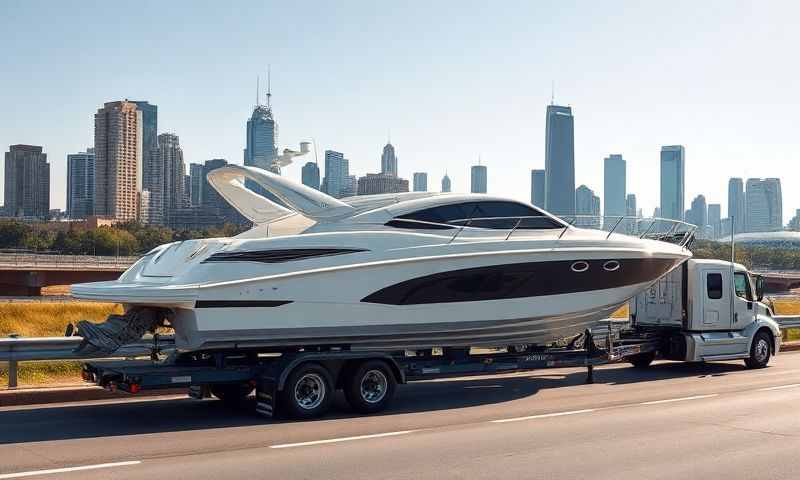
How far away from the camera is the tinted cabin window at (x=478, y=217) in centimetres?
1357

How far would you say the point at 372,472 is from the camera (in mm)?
8180

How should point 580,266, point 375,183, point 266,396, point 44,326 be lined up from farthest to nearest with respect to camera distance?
point 375,183
point 44,326
point 580,266
point 266,396

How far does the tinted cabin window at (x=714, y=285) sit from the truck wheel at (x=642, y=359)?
1742 mm

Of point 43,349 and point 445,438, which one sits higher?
point 43,349

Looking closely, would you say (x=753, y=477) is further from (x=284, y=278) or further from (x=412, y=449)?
(x=284, y=278)

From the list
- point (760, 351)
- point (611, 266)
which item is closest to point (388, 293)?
point (611, 266)

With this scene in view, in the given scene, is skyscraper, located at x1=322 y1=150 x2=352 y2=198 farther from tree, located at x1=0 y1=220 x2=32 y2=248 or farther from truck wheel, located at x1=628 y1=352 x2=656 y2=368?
truck wheel, located at x1=628 y1=352 x2=656 y2=368

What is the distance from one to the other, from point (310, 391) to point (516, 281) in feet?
13.2

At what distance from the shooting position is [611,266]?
596 inches

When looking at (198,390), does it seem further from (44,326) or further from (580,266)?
(44,326)

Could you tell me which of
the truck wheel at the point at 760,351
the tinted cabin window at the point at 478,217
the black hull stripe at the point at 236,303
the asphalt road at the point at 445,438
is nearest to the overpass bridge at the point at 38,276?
the truck wheel at the point at 760,351

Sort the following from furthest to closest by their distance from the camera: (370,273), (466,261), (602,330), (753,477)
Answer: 1. (602,330)
2. (466,261)
3. (370,273)
4. (753,477)

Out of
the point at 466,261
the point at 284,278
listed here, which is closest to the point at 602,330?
the point at 466,261

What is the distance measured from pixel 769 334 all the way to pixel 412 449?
12248mm
